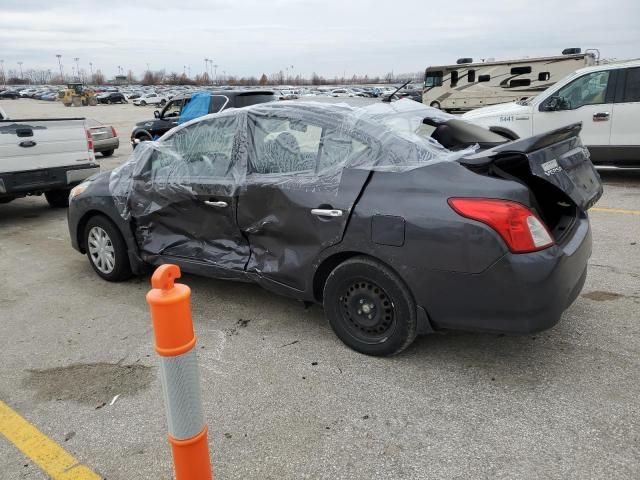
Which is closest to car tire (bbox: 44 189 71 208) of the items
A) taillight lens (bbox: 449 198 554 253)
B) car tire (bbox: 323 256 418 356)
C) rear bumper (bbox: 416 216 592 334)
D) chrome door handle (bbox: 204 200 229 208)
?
chrome door handle (bbox: 204 200 229 208)

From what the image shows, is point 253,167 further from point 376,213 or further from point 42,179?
point 42,179

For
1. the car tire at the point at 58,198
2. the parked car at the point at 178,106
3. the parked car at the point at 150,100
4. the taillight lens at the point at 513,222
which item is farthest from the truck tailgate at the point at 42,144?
the parked car at the point at 150,100

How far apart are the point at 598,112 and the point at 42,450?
8.94 m

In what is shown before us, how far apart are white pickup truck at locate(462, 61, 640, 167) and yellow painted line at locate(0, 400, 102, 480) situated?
24.1 feet

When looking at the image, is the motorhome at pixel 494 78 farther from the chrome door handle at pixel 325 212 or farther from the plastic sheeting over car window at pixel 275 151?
the chrome door handle at pixel 325 212

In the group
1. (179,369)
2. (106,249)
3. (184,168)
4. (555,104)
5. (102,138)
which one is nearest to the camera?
(179,369)

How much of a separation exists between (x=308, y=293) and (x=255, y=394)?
815 mm

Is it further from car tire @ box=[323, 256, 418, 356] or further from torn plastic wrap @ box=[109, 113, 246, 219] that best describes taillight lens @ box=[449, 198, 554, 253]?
torn plastic wrap @ box=[109, 113, 246, 219]

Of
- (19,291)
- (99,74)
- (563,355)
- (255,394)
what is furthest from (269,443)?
(99,74)

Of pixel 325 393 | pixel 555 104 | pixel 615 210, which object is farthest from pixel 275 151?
pixel 555 104

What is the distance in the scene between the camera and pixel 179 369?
1.68 metres

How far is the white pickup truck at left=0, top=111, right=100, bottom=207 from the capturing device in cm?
698

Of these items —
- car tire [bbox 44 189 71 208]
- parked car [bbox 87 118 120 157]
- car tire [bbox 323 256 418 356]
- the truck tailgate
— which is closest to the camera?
car tire [bbox 323 256 418 356]

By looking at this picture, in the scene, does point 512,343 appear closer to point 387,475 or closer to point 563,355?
point 563,355
